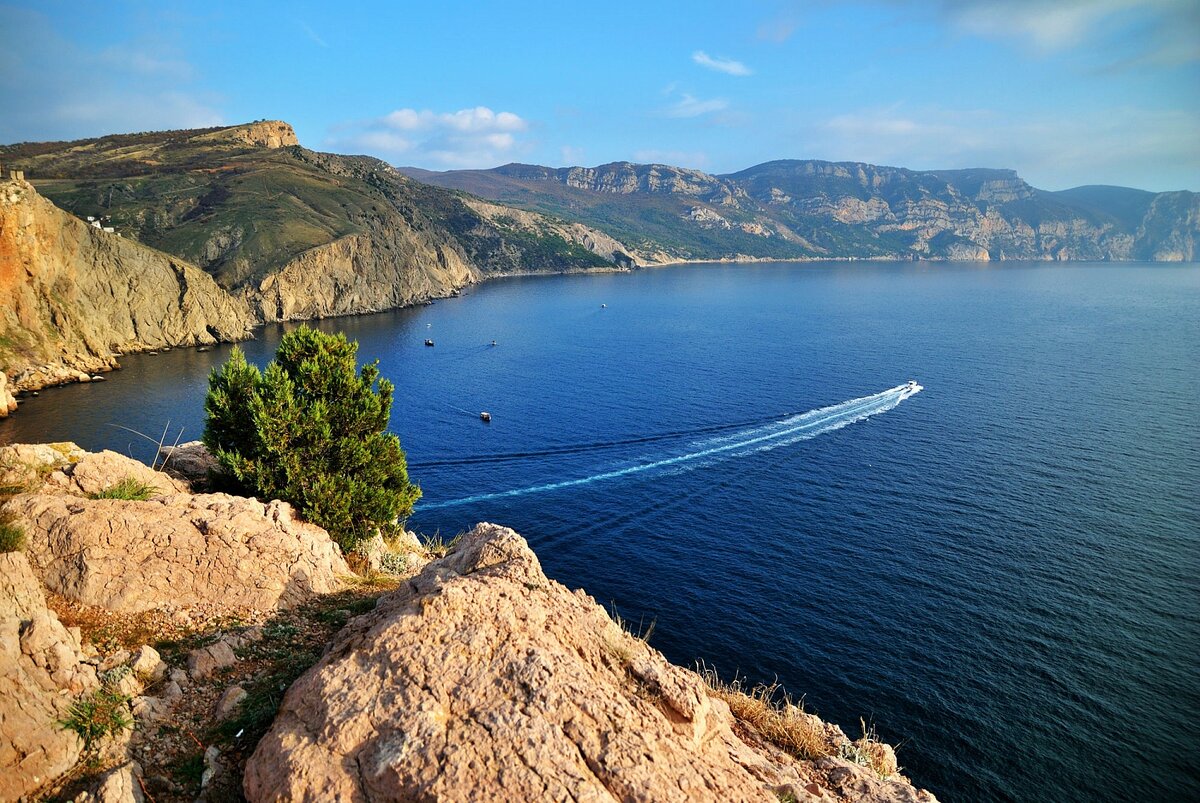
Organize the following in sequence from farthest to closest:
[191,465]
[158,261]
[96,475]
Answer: [158,261] < [191,465] < [96,475]

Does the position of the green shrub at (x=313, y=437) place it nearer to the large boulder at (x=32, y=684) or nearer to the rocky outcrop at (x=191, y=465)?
the rocky outcrop at (x=191, y=465)

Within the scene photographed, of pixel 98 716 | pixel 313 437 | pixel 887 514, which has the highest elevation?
pixel 313 437

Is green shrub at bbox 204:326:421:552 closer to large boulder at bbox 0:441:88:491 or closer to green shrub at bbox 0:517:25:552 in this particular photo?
large boulder at bbox 0:441:88:491

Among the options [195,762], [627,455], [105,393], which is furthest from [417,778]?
[105,393]

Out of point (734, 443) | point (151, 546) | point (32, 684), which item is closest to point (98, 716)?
point (32, 684)

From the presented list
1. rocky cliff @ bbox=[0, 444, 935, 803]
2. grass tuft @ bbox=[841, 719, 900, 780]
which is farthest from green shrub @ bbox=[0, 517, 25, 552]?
grass tuft @ bbox=[841, 719, 900, 780]

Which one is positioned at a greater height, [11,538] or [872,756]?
[11,538]

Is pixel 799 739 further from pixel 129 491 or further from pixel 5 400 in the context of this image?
pixel 5 400
